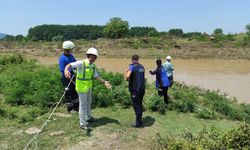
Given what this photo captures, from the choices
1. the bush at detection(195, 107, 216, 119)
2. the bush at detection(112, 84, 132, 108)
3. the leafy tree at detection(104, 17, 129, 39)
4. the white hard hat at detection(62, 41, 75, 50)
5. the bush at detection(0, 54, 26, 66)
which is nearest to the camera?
the white hard hat at detection(62, 41, 75, 50)

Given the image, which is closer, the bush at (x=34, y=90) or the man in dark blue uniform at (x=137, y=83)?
the man in dark blue uniform at (x=137, y=83)

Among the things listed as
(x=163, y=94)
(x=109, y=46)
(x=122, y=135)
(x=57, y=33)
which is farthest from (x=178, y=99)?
(x=57, y=33)

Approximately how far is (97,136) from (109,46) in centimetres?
3747

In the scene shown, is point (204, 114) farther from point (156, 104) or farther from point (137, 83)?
point (137, 83)

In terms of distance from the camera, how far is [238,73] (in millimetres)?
27109

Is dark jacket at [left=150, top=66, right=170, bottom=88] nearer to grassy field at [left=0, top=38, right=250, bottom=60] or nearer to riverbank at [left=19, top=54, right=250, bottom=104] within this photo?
riverbank at [left=19, top=54, right=250, bottom=104]

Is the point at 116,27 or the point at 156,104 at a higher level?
the point at 116,27

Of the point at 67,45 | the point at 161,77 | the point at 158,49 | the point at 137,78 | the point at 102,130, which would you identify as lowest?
the point at 158,49

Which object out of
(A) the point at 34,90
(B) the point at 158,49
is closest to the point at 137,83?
(A) the point at 34,90

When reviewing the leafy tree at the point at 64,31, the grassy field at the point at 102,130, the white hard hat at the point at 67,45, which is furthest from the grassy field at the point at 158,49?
the leafy tree at the point at 64,31

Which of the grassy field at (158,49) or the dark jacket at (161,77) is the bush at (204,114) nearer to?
the dark jacket at (161,77)

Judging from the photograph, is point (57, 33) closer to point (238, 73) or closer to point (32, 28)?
point (32, 28)

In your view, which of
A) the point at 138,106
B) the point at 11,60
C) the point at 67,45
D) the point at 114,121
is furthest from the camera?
the point at 11,60

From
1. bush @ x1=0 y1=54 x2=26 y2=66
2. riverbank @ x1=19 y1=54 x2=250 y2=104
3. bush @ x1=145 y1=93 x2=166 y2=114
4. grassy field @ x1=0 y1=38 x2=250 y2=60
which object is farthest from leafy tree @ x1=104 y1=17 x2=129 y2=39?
bush @ x1=145 y1=93 x2=166 y2=114
